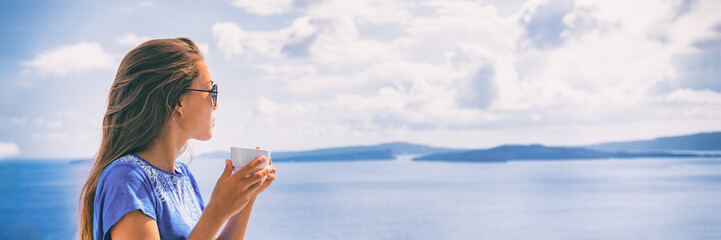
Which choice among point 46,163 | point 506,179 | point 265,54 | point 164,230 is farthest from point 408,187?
point 164,230

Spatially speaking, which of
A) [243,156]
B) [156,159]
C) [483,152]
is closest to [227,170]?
[243,156]

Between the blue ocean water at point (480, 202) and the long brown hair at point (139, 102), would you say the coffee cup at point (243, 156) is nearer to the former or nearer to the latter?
the long brown hair at point (139, 102)

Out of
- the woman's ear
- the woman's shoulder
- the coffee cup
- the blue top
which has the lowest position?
the blue top

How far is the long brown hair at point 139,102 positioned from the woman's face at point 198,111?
0.02 meters

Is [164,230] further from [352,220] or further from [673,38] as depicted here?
[352,220]

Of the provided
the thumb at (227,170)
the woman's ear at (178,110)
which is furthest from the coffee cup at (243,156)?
the woman's ear at (178,110)

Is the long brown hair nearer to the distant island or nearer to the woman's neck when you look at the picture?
the woman's neck

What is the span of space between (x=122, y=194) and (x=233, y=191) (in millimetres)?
152

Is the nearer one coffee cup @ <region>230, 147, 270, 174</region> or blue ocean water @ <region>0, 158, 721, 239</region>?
coffee cup @ <region>230, 147, 270, 174</region>

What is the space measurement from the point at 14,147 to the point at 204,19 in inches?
140

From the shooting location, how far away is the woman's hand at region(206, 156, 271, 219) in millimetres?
846

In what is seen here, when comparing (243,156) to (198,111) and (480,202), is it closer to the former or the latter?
(198,111)

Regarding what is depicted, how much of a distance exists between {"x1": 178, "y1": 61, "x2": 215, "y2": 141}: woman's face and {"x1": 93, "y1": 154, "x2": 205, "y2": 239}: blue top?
0.26 ft

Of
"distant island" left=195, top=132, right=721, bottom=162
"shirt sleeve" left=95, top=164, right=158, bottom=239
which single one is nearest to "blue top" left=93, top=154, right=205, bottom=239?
"shirt sleeve" left=95, top=164, right=158, bottom=239
